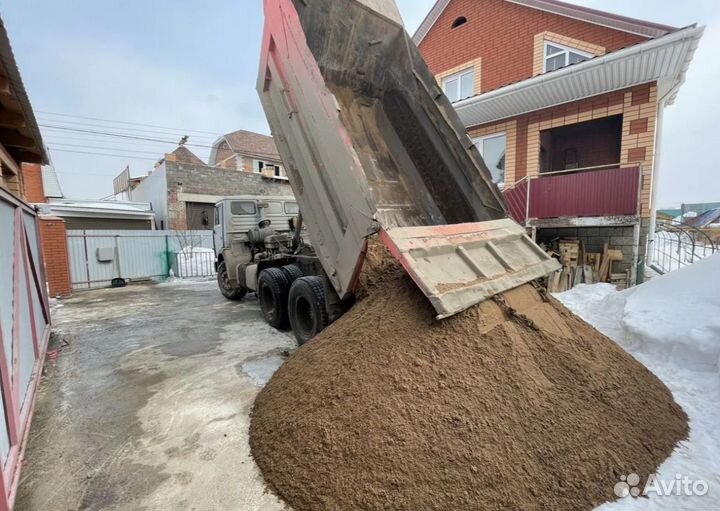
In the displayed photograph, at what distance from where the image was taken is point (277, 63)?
3867 mm

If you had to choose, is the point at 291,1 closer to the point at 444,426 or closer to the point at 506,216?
the point at 506,216

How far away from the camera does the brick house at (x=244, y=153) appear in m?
25.0

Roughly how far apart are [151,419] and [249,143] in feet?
97.1

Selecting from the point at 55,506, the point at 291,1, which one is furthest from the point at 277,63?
the point at 55,506

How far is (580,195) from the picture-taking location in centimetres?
725

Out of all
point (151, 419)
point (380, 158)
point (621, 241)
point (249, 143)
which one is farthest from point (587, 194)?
point (249, 143)

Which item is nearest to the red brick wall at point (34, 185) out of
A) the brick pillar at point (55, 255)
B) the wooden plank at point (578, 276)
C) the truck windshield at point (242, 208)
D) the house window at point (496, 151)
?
the brick pillar at point (55, 255)

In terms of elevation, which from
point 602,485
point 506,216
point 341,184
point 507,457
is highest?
point 341,184

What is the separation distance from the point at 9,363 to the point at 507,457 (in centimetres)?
340

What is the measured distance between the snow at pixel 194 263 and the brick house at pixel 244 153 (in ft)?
34.7

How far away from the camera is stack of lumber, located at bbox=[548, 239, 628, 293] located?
7191 millimetres

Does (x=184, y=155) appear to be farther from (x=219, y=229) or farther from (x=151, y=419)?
(x=151, y=419)

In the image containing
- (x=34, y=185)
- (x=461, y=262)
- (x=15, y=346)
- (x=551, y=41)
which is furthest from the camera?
(x=34, y=185)

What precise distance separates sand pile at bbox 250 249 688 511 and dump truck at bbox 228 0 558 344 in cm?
38
